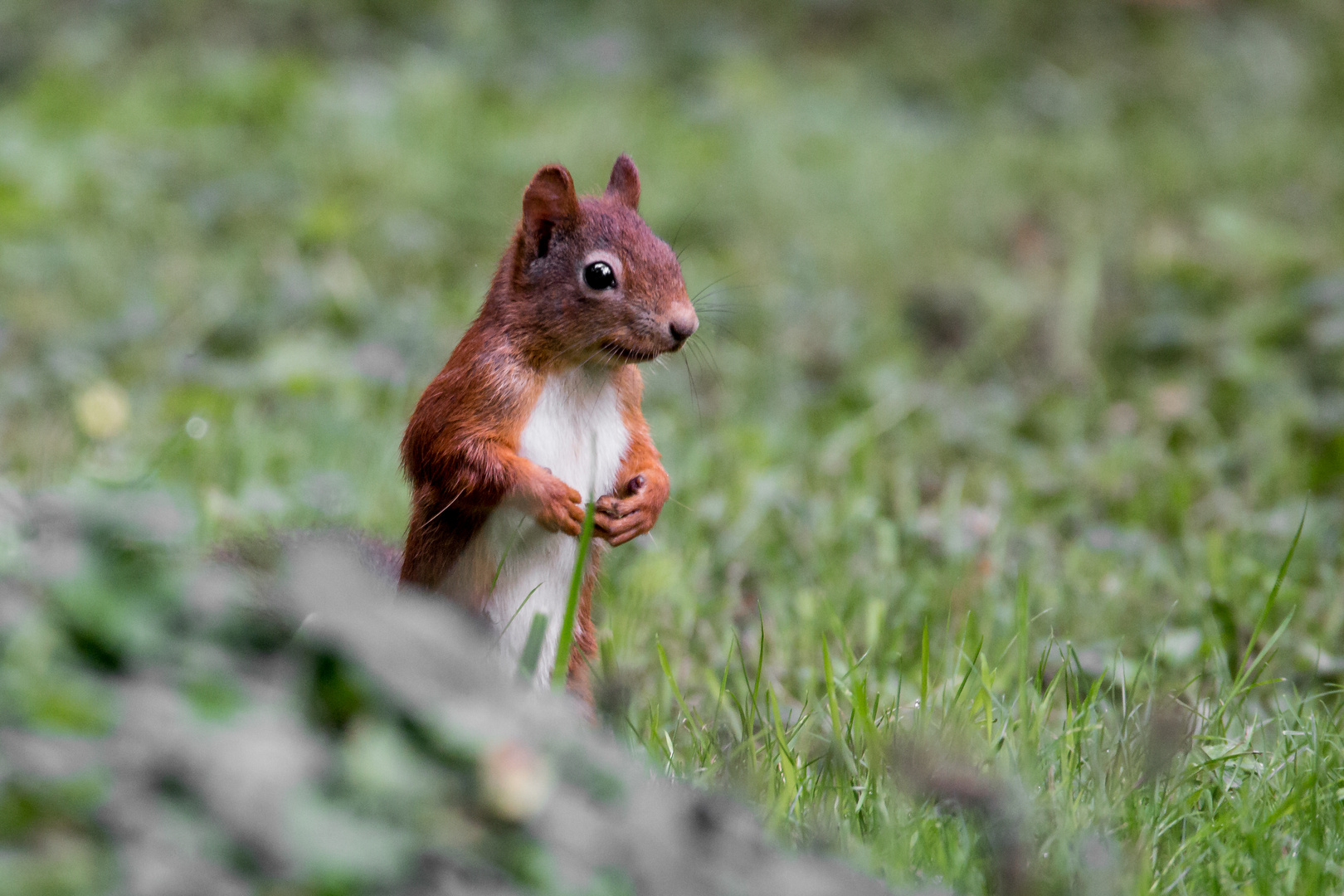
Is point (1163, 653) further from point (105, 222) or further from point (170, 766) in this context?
point (105, 222)

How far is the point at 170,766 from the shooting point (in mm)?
1073

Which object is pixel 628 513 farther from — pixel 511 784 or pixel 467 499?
pixel 511 784

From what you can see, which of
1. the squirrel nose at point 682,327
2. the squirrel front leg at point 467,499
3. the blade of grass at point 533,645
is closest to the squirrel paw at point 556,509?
the squirrel front leg at point 467,499

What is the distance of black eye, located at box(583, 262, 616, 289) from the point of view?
1.89 m

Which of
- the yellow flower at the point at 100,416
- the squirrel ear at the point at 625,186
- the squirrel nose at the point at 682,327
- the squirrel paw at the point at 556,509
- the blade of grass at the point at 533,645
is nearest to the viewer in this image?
the blade of grass at the point at 533,645

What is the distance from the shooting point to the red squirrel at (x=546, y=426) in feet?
5.95

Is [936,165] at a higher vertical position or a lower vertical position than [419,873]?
higher

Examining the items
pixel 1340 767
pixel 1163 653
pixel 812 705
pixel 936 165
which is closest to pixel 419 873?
pixel 812 705

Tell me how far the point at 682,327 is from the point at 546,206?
265 millimetres

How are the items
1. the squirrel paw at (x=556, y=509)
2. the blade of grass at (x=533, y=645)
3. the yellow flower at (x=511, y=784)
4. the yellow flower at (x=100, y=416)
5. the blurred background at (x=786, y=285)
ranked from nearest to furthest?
the yellow flower at (x=511, y=784), the blade of grass at (x=533, y=645), the squirrel paw at (x=556, y=509), the blurred background at (x=786, y=285), the yellow flower at (x=100, y=416)

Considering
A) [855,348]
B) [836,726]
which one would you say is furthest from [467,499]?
[855,348]

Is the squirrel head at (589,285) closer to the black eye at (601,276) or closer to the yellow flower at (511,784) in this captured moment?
the black eye at (601,276)

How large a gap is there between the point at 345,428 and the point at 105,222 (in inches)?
77.9

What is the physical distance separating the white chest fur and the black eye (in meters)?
0.12
